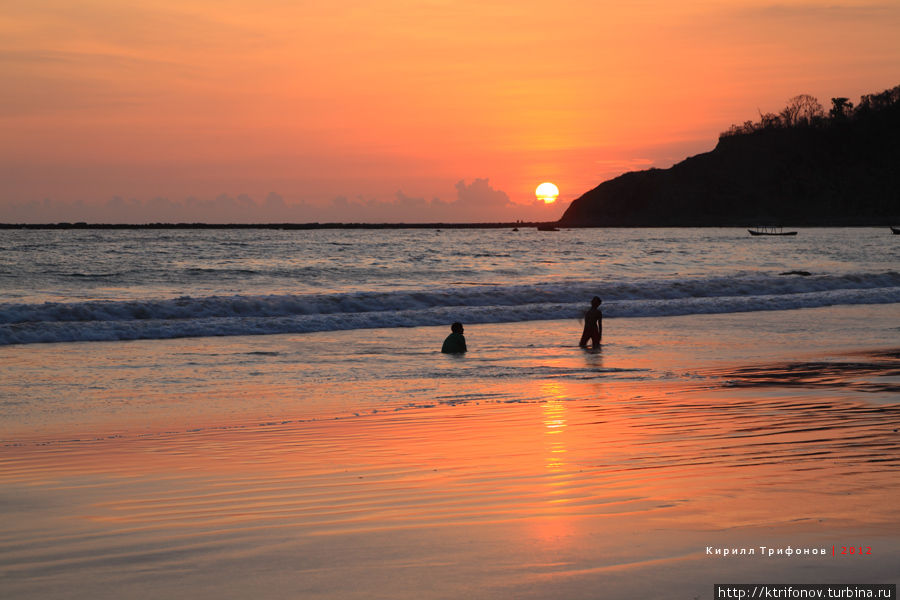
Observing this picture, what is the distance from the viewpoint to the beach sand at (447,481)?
506 centimetres

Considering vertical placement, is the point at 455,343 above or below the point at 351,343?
above

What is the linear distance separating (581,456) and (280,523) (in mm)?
3204

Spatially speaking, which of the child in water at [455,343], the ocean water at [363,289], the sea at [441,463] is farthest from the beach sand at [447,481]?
the ocean water at [363,289]

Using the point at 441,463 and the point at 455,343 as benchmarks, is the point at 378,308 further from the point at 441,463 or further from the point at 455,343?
the point at 441,463

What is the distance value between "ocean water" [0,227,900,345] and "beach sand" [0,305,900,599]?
10436 mm

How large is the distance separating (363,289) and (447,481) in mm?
35750

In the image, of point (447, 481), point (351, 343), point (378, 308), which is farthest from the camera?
point (378, 308)

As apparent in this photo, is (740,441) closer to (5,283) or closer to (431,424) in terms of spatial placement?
(431,424)

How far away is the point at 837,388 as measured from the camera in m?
12.7

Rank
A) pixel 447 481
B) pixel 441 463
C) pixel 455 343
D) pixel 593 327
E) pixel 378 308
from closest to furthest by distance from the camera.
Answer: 1. pixel 447 481
2. pixel 441 463
3. pixel 455 343
4. pixel 593 327
5. pixel 378 308

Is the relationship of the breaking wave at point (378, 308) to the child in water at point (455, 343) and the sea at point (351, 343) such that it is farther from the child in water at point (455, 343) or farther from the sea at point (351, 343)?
the child in water at point (455, 343)

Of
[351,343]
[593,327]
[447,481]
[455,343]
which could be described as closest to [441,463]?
[447,481]

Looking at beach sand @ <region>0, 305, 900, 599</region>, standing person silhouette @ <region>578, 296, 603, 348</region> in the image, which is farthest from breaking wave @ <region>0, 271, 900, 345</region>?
standing person silhouette @ <region>578, 296, 603, 348</region>

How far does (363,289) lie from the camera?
4278 cm
